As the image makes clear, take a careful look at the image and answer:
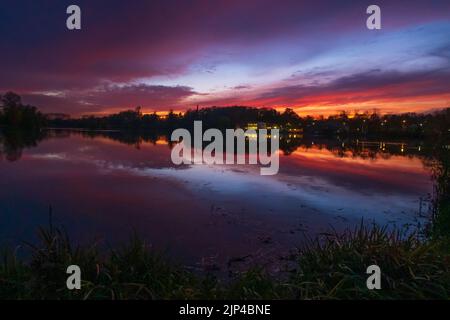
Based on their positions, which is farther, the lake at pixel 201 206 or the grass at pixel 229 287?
the lake at pixel 201 206

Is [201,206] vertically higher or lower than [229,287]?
lower

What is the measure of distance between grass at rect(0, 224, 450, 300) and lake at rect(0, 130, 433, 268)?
2.96m

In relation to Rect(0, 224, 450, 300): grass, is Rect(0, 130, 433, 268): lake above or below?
below

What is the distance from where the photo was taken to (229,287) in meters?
5.64

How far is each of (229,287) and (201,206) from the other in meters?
9.31

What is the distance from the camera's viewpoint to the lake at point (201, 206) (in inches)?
408

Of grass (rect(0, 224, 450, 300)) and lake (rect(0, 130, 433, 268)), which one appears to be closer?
grass (rect(0, 224, 450, 300))

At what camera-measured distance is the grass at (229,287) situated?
4871mm

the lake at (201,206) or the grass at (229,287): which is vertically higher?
the grass at (229,287)

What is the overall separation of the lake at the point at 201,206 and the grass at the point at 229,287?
2961 millimetres

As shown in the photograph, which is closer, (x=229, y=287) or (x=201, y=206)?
(x=229, y=287)

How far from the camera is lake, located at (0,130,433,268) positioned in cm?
1035
